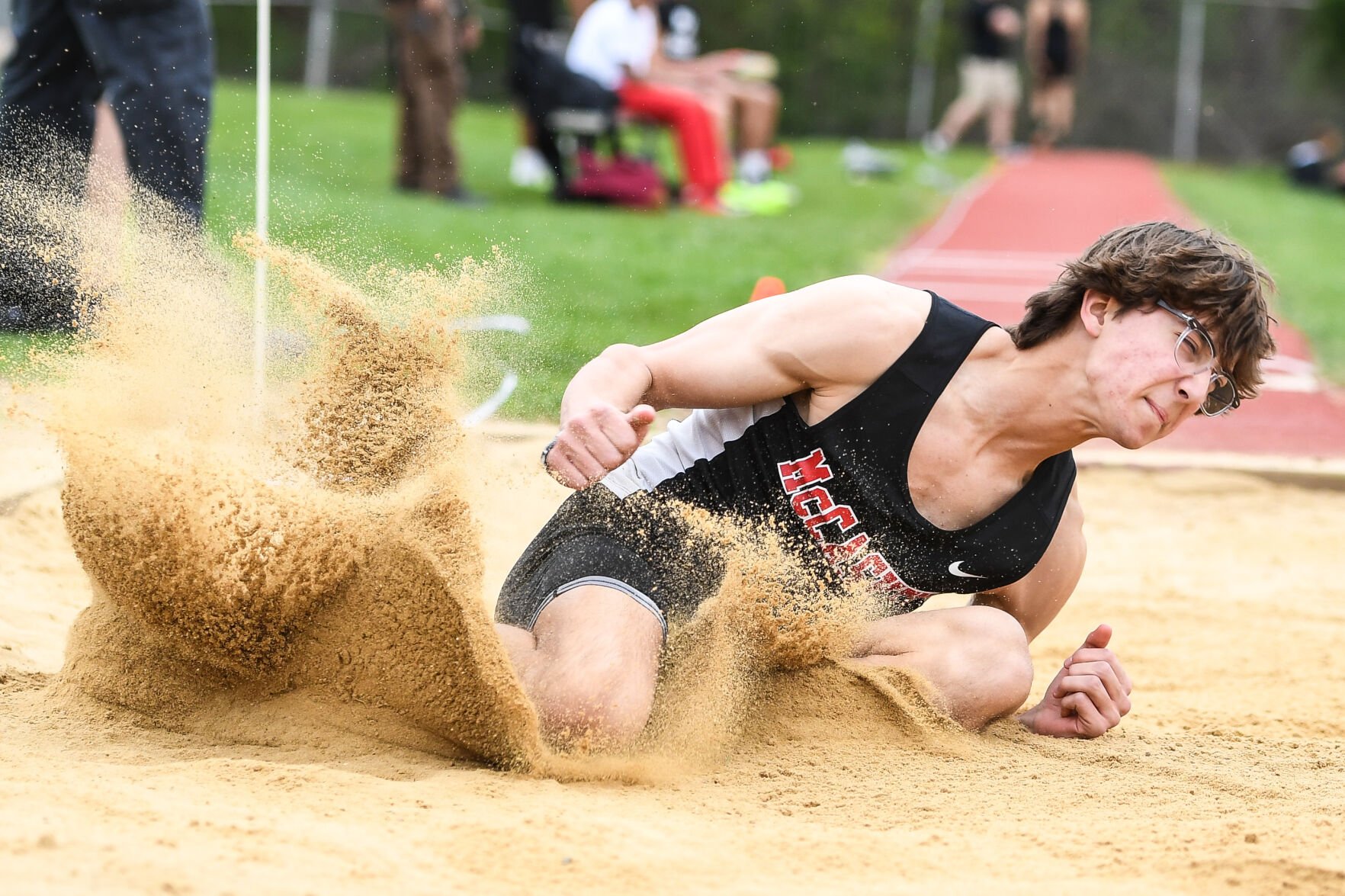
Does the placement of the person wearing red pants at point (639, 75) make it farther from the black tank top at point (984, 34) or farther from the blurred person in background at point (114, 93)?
the black tank top at point (984, 34)

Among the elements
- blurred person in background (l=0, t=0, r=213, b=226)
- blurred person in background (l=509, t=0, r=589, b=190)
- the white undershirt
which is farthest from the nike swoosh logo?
blurred person in background (l=509, t=0, r=589, b=190)

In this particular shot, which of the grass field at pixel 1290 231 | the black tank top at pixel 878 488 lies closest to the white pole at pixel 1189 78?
the grass field at pixel 1290 231

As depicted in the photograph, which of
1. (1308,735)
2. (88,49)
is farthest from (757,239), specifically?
(1308,735)

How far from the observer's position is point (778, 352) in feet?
8.80

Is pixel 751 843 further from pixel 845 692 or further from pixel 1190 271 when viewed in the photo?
pixel 1190 271

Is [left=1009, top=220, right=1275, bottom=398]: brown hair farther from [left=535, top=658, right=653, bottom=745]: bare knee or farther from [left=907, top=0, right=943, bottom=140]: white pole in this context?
[left=907, top=0, right=943, bottom=140]: white pole

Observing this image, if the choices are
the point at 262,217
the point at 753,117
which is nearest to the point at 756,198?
the point at 753,117

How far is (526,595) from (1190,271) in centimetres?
136

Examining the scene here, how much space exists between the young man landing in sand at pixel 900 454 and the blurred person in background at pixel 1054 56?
59.0 ft

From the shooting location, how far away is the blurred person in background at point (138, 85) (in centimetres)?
481

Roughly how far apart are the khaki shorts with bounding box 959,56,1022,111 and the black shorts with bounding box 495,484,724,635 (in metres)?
17.8

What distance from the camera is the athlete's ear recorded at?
2662 mm

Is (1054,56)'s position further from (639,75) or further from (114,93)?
(114,93)

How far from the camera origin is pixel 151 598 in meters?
2.61
